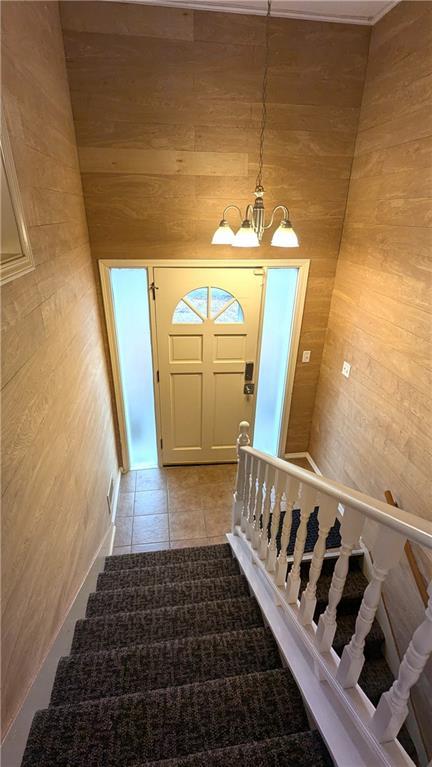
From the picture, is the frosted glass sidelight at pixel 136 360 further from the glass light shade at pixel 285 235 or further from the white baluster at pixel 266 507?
the white baluster at pixel 266 507

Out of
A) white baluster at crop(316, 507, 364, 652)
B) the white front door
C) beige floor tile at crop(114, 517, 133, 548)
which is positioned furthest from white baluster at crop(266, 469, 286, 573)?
the white front door

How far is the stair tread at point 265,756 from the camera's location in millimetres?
994

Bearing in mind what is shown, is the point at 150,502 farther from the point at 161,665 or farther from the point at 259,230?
the point at 259,230

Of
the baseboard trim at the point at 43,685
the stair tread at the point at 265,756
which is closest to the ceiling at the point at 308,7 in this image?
the baseboard trim at the point at 43,685

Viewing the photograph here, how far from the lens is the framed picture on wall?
1.22 m

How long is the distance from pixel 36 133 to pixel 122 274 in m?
1.36

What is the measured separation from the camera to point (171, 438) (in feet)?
11.7

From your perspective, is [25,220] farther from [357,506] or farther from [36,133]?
[357,506]

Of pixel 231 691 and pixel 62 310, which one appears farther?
pixel 62 310

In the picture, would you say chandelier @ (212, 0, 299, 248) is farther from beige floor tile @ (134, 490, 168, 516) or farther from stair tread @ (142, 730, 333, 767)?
beige floor tile @ (134, 490, 168, 516)

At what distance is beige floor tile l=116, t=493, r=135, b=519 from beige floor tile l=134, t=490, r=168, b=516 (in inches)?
1.7

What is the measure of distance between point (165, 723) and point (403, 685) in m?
0.77

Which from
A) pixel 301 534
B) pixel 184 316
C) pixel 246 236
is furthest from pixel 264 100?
pixel 301 534

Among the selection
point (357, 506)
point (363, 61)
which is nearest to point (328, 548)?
point (357, 506)
